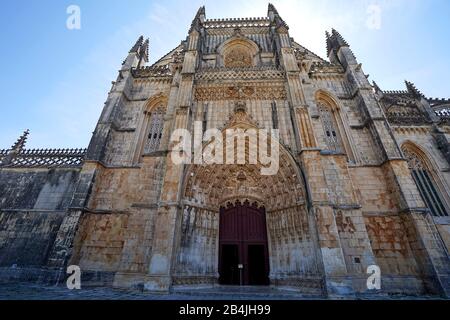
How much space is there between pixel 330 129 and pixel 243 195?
7118mm

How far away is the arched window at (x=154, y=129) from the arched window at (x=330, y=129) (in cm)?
1006

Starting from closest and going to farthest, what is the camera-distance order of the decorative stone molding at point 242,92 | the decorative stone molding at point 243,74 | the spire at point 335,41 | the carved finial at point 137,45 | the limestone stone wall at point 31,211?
the limestone stone wall at point 31,211 → the decorative stone molding at point 242,92 → the decorative stone molding at point 243,74 → the spire at point 335,41 → the carved finial at point 137,45

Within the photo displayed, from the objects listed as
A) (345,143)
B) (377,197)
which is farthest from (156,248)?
(345,143)

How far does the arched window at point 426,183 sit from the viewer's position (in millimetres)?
11344

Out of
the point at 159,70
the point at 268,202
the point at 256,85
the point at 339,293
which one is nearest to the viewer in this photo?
the point at 339,293

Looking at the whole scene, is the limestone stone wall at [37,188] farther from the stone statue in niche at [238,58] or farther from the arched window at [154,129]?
the stone statue in niche at [238,58]

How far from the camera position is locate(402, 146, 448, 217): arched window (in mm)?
11344

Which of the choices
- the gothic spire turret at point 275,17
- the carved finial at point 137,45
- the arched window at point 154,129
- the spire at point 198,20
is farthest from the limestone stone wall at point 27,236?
the gothic spire turret at point 275,17

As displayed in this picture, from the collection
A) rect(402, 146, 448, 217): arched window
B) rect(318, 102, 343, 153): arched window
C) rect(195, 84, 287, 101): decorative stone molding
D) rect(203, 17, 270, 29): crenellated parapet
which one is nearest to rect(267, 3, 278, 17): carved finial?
rect(203, 17, 270, 29): crenellated parapet

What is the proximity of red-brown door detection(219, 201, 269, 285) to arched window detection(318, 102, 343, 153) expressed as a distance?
19.4 ft

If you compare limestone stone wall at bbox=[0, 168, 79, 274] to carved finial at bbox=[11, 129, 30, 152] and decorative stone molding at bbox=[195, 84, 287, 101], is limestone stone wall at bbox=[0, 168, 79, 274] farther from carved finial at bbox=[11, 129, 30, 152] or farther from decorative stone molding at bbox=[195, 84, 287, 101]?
decorative stone molding at bbox=[195, 84, 287, 101]
